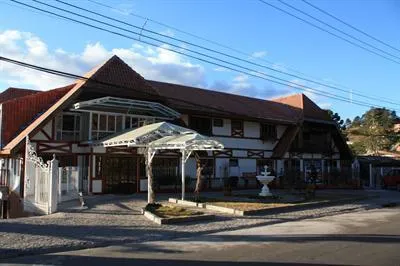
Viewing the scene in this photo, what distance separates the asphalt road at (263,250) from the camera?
10120mm

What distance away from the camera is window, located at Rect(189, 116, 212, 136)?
32969 millimetres

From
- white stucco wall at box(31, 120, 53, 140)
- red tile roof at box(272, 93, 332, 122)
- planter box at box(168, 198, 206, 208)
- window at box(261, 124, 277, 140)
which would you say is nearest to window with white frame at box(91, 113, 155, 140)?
white stucco wall at box(31, 120, 53, 140)

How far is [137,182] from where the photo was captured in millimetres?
28531

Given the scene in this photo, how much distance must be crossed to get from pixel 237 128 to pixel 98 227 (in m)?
21.4

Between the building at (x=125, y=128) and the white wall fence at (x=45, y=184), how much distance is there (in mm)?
154

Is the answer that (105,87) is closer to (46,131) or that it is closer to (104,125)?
(104,125)

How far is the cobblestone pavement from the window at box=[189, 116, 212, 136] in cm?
1153

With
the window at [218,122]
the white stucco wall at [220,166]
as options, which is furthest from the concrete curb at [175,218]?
the window at [218,122]

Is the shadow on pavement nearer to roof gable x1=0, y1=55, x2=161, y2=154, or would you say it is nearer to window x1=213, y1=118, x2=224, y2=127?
roof gable x1=0, y1=55, x2=161, y2=154

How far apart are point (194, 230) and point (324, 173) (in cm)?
2747

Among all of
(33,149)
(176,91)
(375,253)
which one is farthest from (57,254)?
(176,91)

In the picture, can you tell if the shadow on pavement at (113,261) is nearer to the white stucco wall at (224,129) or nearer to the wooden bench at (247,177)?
the white stucco wall at (224,129)

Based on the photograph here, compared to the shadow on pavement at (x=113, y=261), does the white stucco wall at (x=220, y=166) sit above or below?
above

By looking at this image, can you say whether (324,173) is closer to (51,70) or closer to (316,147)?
(316,147)
